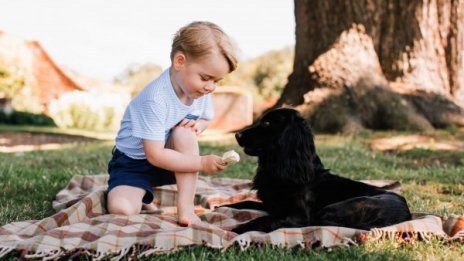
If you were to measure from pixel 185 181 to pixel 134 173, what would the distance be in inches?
18.0

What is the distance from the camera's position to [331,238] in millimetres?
2918

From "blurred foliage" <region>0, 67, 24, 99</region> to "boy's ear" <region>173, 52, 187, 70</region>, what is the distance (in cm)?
1921

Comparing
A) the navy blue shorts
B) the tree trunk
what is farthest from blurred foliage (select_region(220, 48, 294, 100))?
the navy blue shorts

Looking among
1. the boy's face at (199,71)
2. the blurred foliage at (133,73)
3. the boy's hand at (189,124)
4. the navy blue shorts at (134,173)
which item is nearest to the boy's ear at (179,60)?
the boy's face at (199,71)

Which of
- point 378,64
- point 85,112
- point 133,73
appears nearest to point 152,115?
point 378,64

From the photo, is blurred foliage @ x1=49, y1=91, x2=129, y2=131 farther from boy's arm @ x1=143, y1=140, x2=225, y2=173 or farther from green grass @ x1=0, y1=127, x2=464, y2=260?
boy's arm @ x1=143, y1=140, x2=225, y2=173

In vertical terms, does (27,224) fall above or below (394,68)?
below

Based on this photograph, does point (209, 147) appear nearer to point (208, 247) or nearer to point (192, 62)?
point (192, 62)

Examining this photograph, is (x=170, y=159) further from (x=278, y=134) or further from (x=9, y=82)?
(x=9, y=82)

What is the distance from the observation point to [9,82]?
21422 millimetres

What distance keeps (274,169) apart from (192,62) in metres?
0.82

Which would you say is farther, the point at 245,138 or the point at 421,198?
the point at 421,198

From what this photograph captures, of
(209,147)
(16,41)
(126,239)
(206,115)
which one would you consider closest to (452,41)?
(209,147)

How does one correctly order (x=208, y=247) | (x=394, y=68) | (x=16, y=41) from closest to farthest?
(x=208, y=247)
(x=394, y=68)
(x=16, y=41)
